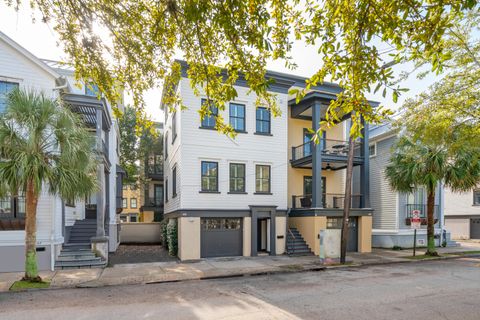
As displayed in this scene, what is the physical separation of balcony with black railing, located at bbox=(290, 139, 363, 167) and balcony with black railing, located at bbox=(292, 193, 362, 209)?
81.6 inches

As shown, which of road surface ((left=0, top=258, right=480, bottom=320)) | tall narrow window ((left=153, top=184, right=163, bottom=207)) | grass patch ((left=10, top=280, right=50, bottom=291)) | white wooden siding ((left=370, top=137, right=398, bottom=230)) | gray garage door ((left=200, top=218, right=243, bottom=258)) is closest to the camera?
road surface ((left=0, top=258, right=480, bottom=320))

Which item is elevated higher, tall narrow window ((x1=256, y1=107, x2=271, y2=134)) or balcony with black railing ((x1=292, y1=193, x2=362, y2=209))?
tall narrow window ((x1=256, y1=107, x2=271, y2=134))

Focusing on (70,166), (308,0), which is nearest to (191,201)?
(70,166)

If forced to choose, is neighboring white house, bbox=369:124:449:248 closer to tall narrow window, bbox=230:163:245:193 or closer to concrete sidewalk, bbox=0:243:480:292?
concrete sidewalk, bbox=0:243:480:292

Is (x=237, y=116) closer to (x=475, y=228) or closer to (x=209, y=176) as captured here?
(x=209, y=176)

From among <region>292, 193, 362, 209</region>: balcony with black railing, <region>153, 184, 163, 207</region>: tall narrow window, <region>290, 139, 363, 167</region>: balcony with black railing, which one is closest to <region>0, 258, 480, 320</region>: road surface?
<region>292, 193, 362, 209</region>: balcony with black railing

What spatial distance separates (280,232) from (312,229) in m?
1.74

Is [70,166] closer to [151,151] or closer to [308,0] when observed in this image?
[308,0]

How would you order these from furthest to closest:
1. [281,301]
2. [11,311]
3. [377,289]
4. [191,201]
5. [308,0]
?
[191,201], [377,289], [281,301], [11,311], [308,0]

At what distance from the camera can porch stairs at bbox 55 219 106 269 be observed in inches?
510

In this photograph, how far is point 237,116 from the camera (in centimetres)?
1709

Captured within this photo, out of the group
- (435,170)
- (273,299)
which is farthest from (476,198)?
(273,299)

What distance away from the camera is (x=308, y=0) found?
509cm

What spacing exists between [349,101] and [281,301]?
Answer: 230 inches
